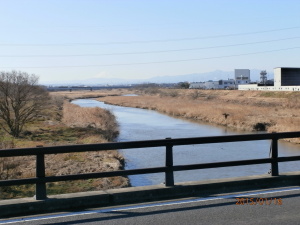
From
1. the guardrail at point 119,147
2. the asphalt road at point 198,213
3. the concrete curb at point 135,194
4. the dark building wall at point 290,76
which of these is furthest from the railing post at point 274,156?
the dark building wall at point 290,76

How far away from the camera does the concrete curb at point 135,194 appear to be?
6.39 metres

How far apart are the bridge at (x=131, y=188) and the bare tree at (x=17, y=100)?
24955 mm

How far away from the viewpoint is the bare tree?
3081 cm

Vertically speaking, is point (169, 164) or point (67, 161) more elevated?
point (169, 164)

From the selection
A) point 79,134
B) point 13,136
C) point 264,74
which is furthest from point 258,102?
point 264,74

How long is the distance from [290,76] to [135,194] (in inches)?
3706

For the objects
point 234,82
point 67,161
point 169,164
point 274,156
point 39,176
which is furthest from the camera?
point 234,82

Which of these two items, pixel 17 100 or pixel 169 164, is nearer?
pixel 169 164

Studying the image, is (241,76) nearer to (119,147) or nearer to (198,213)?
(119,147)

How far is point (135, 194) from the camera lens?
7.04 meters

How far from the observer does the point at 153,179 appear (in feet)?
53.6
